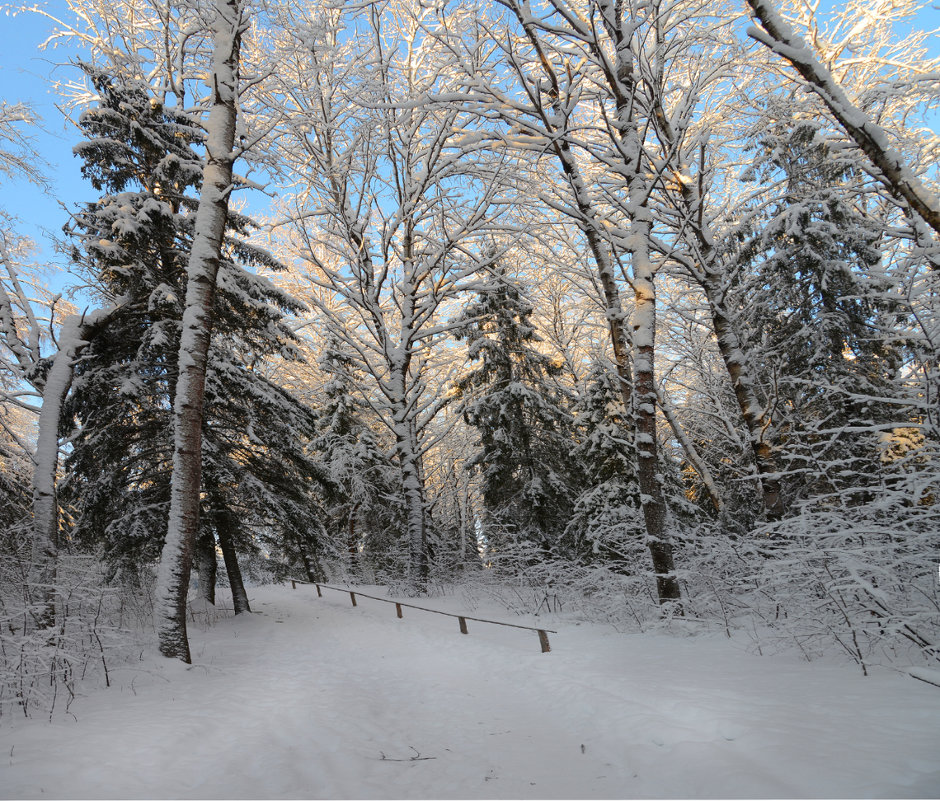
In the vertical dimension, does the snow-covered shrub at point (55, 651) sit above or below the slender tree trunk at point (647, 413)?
below

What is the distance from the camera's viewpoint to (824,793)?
2.63 meters

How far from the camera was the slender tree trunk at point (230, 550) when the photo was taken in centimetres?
1092

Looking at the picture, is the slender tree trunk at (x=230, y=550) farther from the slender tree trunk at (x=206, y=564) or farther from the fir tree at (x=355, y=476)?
the fir tree at (x=355, y=476)

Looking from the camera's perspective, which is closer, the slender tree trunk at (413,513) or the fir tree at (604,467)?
the fir tree at (604,467)

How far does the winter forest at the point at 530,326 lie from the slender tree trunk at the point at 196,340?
46mm

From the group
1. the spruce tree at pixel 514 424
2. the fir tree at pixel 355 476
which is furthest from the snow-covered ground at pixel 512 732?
the fir tree at pixel 355 476

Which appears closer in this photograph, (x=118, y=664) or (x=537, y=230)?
(x=118, y=664)

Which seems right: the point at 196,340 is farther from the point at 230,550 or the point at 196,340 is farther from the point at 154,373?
the point at 230,550

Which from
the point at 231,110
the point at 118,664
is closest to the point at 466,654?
the point at 118,664

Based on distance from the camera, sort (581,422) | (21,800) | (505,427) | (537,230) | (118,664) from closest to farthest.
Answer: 1. (21,800)
2. (118,664)
3. (537,230)
4. (581,422)
5. (505,427)

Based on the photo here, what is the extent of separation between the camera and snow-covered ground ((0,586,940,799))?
3051 millimetres

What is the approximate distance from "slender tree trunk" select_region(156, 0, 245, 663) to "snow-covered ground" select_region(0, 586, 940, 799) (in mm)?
839

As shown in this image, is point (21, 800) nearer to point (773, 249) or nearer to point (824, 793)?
point (824, 793)

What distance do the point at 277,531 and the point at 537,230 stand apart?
10.2m
